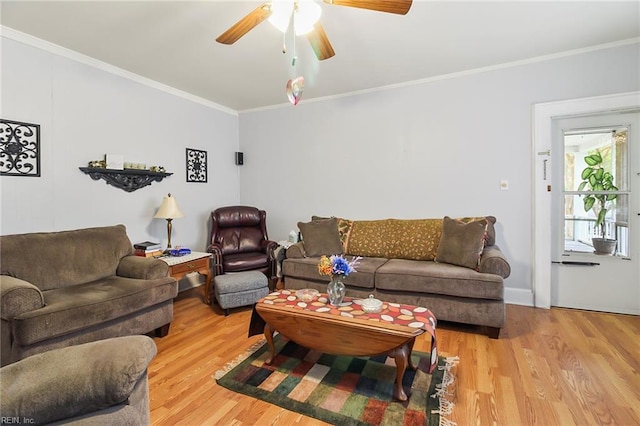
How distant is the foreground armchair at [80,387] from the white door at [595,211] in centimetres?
378

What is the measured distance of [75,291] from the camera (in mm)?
2328

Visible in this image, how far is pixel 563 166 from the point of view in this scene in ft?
10.6

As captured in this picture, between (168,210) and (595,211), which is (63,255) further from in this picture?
(595,211)

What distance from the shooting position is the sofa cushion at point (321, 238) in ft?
11.6

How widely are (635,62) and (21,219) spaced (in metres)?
5.61

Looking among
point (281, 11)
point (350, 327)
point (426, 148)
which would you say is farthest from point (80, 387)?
point (426, 148)

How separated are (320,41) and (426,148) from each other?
7.00 ft

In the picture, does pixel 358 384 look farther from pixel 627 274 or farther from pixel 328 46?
pixel 627 274

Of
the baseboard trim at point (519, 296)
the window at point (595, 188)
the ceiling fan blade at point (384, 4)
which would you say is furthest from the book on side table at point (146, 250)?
the window at point (595, 188)

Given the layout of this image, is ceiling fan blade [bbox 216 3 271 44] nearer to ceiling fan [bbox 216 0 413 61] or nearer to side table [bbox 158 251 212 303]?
ceiling fan [bbox 216 0 413 61]

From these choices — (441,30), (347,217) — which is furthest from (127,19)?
(347,217)

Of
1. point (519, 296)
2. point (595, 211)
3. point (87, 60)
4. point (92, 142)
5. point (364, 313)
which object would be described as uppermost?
point (87, 60)

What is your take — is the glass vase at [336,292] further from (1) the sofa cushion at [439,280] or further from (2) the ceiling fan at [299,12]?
(2) the ceiling fan at [299,12]

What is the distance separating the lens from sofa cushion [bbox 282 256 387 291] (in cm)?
302
